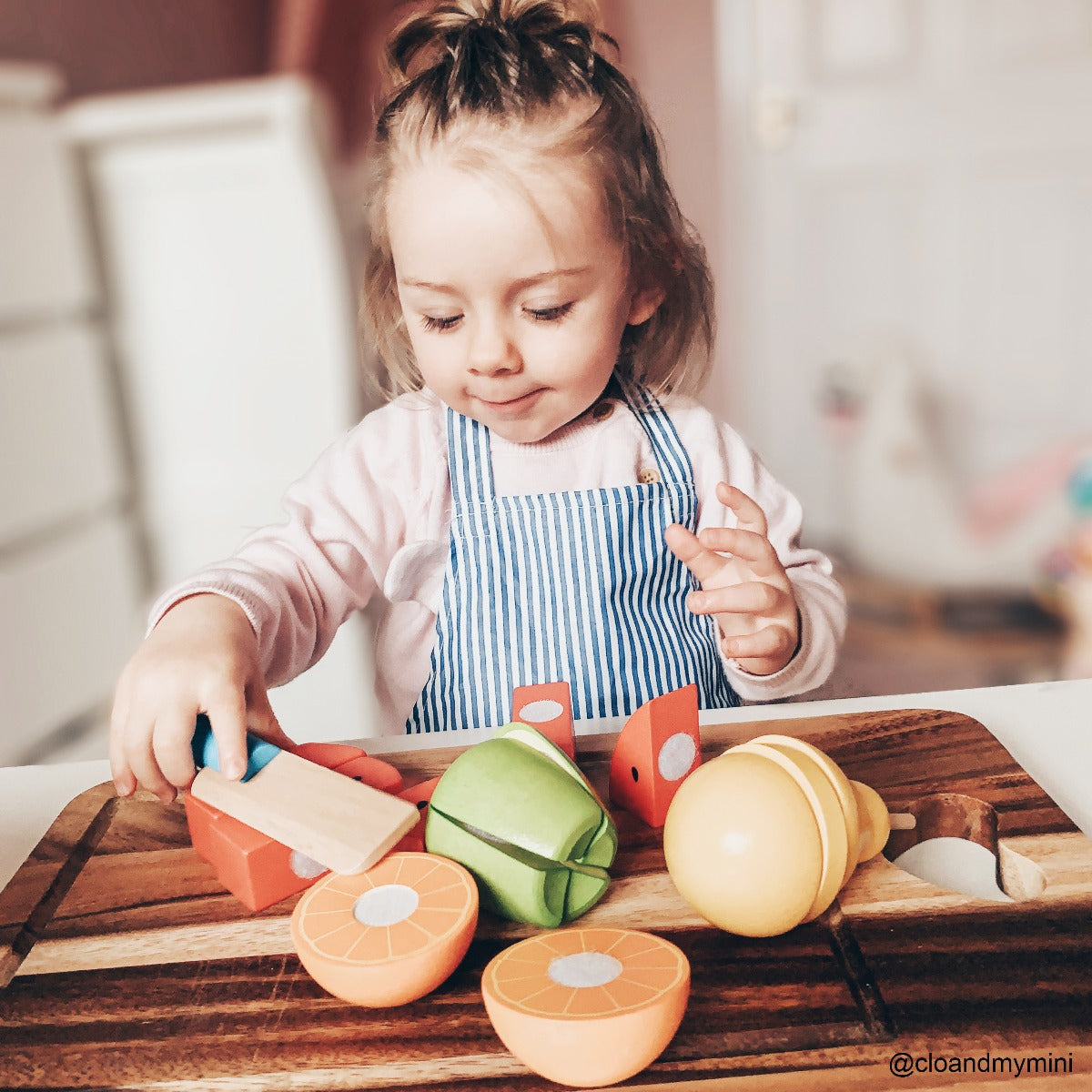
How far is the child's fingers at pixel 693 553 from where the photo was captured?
22.0 inches

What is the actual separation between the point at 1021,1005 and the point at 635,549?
355 mm

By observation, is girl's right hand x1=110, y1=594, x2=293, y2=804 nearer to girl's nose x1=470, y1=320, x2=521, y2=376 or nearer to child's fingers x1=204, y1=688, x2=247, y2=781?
child's fingers x1=204, y1=688, x2=247, y2=781

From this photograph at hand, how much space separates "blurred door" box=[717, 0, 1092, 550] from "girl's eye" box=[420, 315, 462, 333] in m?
1.76

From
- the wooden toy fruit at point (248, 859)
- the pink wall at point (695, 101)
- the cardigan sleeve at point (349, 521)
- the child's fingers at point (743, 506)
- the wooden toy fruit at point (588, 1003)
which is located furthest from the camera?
the pink wall at point (695, 101)

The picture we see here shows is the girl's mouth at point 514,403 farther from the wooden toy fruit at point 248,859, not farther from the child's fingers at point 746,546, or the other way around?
the wooden toy fruit at point 248,859

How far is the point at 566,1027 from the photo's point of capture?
36 centimetres

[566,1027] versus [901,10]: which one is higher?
[901,10]

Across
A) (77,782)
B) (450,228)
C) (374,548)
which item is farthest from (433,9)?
(77,782)

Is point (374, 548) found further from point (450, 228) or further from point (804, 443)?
point (804, 443)

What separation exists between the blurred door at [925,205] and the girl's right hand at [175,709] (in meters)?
1.88

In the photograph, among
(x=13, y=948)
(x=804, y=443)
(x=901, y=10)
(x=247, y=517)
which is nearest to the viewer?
(x=13, y=948)

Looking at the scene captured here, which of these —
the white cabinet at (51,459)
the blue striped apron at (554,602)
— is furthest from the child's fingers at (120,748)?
the white cabinet at (51,459)

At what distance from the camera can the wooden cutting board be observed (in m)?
0.38

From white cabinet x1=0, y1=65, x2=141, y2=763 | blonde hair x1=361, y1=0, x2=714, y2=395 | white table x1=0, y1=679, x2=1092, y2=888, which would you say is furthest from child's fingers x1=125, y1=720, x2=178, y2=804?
white cabinet x1=0, y1=65, x2=141, y2=763
